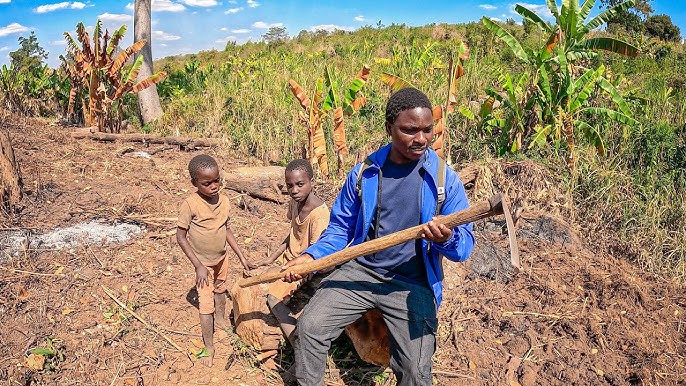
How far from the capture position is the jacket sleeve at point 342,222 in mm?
2684

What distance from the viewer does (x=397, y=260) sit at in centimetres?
260

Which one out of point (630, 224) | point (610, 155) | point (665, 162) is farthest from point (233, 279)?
point (665, 162)

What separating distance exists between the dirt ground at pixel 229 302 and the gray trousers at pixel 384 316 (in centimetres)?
60

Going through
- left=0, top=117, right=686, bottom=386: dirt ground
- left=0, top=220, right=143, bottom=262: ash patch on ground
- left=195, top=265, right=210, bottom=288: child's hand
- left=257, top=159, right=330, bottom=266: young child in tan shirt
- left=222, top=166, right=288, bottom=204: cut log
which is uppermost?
left=257, top=159, right=330, bottom=266: young child in tan shirt

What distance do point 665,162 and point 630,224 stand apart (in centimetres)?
118

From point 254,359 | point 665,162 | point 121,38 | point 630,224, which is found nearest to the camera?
point 254,359

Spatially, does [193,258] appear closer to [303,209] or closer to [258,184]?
[303,209]

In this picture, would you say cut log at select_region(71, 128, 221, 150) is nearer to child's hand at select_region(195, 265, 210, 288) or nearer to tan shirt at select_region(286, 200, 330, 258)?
tan shirt at select_region(286, 200, 330, 258)

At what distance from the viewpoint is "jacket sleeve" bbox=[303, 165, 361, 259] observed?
2.68 m

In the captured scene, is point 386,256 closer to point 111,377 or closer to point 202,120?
point 111,377

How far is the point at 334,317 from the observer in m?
2.57

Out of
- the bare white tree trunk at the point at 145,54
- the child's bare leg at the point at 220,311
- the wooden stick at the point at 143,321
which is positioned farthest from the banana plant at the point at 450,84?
the bare white tree trunk at the point at 145,54

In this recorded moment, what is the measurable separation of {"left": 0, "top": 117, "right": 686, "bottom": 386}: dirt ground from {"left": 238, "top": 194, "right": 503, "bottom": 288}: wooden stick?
945 millimetres

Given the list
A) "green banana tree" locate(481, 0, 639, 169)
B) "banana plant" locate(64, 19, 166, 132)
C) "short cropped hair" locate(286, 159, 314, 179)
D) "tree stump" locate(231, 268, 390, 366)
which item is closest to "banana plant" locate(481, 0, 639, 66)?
"green banana tree" locate(481, 0, 639, 169)
